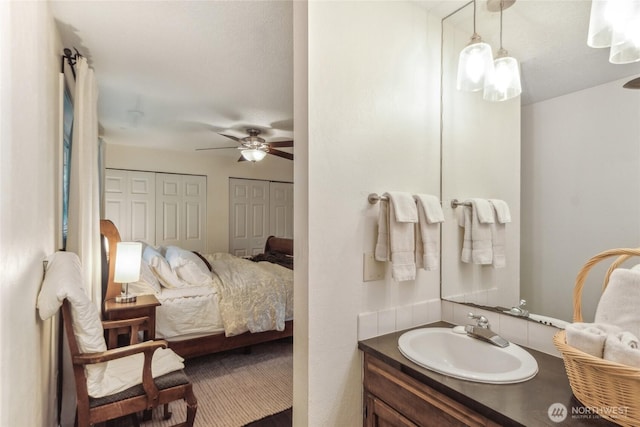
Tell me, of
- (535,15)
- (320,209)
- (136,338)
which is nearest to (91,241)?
(136,338)

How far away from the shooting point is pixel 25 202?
1.13 meters

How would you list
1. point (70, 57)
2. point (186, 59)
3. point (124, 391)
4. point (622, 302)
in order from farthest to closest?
point (186, 59) < point (70, 57) < point (124, 391) < point (622, 302)

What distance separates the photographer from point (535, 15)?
4.25ft

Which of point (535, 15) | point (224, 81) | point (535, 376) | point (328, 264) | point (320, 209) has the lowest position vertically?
point (535, 376)

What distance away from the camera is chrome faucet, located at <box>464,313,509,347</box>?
1197 millimetres

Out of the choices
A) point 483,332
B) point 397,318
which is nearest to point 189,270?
point 397,318

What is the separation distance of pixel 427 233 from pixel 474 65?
2.77ft

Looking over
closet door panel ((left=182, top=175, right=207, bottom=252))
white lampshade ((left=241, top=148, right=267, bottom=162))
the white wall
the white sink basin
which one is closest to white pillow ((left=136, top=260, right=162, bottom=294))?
white lampshade ((left=241, top=148, right=267, bottom=162))

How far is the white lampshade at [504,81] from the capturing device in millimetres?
1385

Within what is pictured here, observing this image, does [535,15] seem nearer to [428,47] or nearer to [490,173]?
[428,47]

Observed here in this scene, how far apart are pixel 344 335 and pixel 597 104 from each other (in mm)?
1302

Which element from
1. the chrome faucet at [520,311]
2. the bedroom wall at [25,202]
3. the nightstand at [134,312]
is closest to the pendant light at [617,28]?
the chrome faucet at [520,311]

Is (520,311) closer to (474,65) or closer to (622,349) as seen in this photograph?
(622,349)

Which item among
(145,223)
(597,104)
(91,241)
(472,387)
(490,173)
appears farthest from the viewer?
(145,223)
